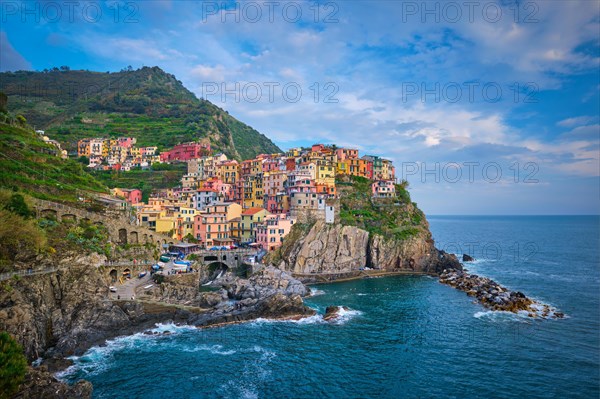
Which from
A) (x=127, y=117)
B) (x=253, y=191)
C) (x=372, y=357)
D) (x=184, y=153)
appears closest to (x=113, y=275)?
(x=372, y=357)

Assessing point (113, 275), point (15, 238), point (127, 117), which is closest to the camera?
point (15, 238)

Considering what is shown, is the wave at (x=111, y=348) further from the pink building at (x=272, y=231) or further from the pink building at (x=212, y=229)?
the pink building at (x=212, y=229)

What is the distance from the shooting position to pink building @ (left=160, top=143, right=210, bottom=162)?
125m

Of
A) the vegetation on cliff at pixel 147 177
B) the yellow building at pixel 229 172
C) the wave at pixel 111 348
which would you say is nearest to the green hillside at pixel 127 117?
the vegetation on cliff at pixel 147 177

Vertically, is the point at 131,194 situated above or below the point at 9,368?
above

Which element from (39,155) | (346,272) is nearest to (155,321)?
(346,272)

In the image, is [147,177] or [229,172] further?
[147,177]

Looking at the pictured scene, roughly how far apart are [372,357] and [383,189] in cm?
6625

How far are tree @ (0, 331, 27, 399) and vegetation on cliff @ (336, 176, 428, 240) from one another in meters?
66.1

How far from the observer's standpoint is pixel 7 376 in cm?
2345

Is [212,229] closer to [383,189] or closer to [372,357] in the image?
[383,189]

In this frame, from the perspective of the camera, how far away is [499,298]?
57312 millimetres

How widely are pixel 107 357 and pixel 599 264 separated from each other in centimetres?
10924

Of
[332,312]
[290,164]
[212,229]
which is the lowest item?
[332,312]
